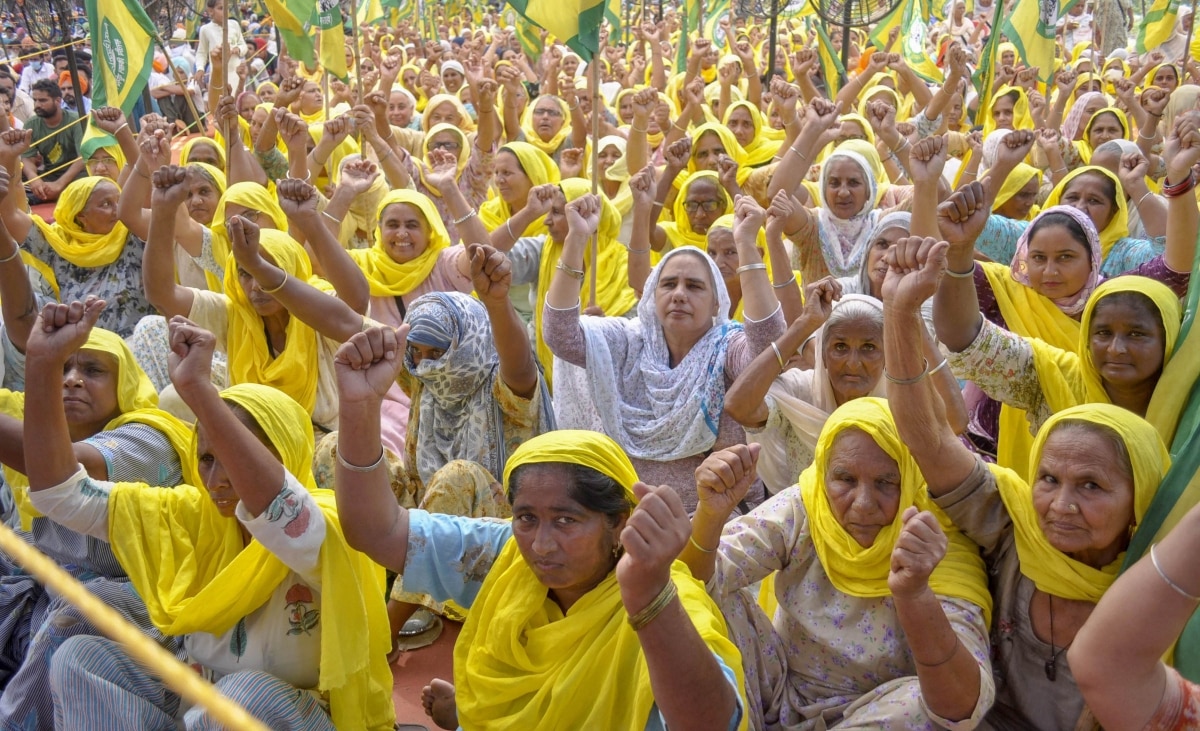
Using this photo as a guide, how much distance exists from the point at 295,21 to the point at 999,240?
12.6 ft

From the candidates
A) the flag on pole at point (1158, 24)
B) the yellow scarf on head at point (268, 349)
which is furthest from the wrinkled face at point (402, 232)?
the flag on pole at point (1158, 24)

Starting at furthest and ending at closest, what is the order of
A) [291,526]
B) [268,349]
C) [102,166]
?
1. [102,166]
2. [268,349]
3. [291,526]

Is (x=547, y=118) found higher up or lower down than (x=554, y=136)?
higher up

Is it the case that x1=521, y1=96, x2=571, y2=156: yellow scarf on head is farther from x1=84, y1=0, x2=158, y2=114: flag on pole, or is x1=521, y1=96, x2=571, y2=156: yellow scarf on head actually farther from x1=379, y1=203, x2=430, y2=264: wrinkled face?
x1=379, y1=203, x2=430, y2=264: wrinkled face

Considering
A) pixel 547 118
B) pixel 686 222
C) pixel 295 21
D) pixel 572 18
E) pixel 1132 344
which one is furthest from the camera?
pixel 547 118

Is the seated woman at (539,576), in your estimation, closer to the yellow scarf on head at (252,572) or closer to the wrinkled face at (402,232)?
the yellow scarf on head at (252,572)

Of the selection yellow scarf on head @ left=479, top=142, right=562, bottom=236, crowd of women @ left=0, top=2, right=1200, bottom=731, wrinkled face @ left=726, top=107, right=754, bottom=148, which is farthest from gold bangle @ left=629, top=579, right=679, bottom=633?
wrinkled face @ left=726, top=107, right=754, bottom=148

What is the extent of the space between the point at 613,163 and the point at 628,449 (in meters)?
4.14

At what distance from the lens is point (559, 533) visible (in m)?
2.13

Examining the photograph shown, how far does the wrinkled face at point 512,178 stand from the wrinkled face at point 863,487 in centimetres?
343

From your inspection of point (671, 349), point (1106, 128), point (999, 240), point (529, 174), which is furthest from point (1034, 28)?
point (671, 349)

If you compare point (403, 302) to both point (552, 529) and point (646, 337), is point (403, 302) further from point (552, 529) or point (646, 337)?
point (552, 529)

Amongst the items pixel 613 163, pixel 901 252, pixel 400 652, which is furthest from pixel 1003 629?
pixel 613 163

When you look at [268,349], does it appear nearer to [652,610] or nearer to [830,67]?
[652,610]
